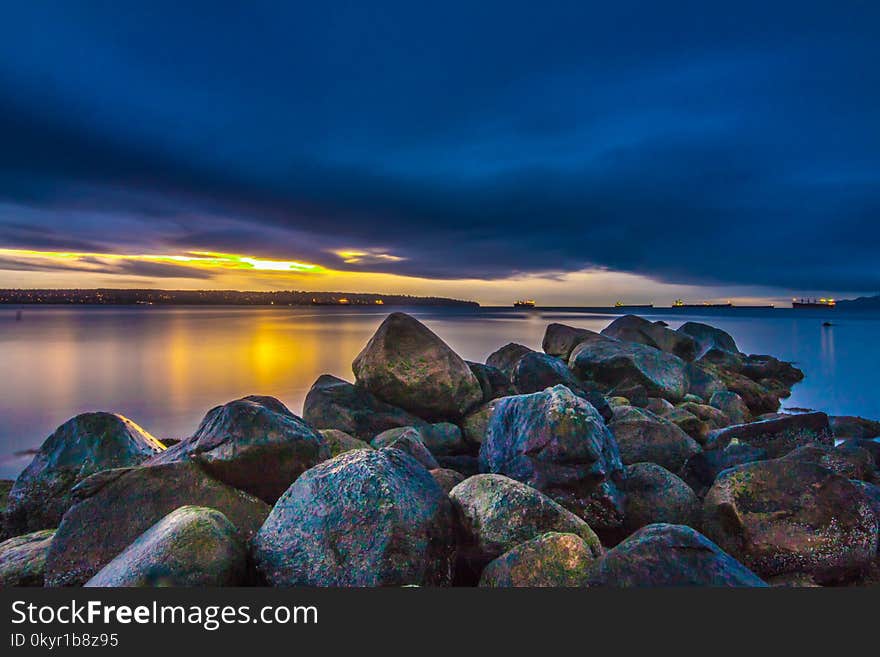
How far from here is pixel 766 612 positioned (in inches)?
139

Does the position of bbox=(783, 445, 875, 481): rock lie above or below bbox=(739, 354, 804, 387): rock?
above

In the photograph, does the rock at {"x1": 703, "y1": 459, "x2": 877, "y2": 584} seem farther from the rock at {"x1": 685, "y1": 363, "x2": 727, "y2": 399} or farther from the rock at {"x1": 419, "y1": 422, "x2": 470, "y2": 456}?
the rock at {"x1": 685, "y1": 363, "x2": 727, "y2": 399}

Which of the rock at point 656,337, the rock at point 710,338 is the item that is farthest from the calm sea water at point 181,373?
the rock at point 656,337

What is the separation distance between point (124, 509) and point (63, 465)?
2.19 m

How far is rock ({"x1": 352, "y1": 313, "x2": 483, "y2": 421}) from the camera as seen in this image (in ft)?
36.7

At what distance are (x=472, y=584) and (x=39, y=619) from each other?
10.8ft

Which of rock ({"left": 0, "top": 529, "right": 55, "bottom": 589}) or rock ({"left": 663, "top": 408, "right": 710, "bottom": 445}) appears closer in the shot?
rock ({"left": 0, "top": 529, "right": 55, "bottom": 589})

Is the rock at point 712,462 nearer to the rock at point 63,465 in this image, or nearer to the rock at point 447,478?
the rock at point 447,478

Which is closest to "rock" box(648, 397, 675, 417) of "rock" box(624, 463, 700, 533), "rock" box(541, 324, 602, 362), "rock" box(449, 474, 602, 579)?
"rock" box(541, 324, 602, 362)

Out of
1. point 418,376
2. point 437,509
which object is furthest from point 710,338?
point 437,509

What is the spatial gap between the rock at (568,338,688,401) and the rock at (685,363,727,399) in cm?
53

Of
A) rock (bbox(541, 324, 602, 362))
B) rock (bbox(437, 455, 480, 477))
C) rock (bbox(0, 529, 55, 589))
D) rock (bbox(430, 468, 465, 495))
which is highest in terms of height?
rock (bbox(541, 324, 602, 362))

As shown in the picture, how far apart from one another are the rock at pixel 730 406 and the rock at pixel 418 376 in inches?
258

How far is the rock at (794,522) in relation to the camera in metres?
5.29
